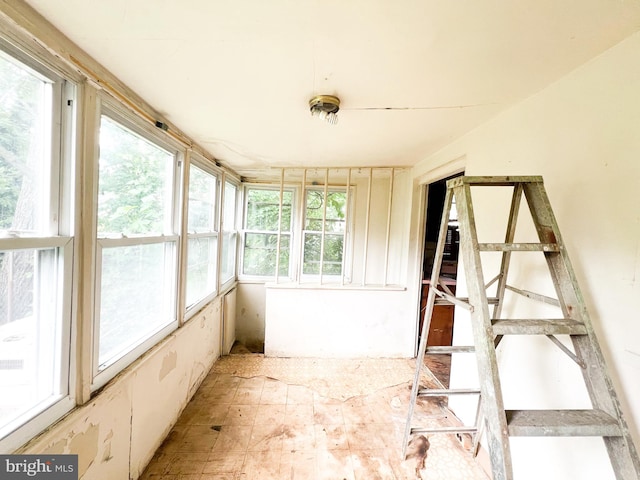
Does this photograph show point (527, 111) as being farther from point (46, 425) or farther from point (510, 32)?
point (46, 425)

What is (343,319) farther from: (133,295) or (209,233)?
(133,295)

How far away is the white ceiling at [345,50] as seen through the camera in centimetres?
79

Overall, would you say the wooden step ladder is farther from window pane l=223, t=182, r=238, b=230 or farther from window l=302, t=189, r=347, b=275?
window pane l=223, t=182, r=238, b=230

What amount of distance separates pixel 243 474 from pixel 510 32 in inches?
99.8

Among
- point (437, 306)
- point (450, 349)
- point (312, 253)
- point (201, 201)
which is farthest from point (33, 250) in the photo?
point (437, 306)

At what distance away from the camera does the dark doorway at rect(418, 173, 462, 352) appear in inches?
120

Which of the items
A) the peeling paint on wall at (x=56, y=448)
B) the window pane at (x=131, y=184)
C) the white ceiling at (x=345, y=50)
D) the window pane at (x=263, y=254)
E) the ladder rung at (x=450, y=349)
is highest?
the white ceiling at (x=345, y=50)

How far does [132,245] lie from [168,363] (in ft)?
3.04

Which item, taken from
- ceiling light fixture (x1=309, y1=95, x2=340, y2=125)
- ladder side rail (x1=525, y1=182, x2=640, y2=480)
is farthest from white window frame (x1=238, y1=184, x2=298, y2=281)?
ladder side rail (x1=525, y1=182, x2=640, y2=480)

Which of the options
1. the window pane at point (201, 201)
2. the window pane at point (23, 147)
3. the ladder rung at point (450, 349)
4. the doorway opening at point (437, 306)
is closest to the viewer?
the window pane at point (23, 147)

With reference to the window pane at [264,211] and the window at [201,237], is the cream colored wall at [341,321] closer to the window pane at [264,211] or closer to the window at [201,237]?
the window at [201,237]

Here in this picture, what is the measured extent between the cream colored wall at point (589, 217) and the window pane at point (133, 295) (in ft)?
7.36

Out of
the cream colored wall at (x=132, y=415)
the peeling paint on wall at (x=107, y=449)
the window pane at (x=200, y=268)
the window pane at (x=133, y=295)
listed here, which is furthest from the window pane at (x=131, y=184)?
the peeling paint on wall at (x=107, y=449)

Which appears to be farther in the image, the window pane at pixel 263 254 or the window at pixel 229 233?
the window pane at pixel 263 254
